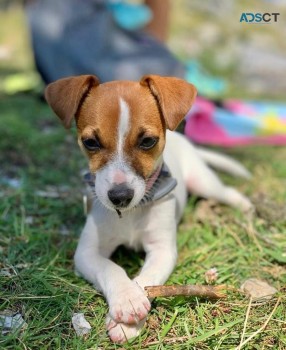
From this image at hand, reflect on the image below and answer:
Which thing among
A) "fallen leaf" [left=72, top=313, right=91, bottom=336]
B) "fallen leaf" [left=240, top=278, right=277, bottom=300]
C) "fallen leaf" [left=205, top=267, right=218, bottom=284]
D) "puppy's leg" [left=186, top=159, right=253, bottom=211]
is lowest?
"puppy's leg" [left=186, top=159, right=253, bottom=211]

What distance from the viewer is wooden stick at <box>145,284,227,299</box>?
9.25 feet

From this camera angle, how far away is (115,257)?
11.8ft

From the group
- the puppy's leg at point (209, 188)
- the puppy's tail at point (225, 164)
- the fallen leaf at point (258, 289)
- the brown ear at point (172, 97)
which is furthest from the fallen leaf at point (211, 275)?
the puppy's tail at point (225, 164)

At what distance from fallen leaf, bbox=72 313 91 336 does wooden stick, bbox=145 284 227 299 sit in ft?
1.25

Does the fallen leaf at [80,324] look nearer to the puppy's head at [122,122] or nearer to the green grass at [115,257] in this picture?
the green grass at [115,257]

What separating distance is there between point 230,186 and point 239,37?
30.0 ft

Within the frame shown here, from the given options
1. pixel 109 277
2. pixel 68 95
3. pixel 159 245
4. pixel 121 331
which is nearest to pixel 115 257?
pixel 159 245

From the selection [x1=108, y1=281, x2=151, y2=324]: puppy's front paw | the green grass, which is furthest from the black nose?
the green grass

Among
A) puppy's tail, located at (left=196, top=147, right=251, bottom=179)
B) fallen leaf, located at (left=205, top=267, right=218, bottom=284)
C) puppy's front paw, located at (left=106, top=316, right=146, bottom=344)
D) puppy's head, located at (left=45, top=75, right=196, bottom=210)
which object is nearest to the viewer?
puppy's front paw, located at (left=106, top=316, right=146, bottom=344)

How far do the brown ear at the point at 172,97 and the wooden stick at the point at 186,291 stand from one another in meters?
0.97

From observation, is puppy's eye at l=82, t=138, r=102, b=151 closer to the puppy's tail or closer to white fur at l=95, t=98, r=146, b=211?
white fur at l=95, t=98, r=146, b=211

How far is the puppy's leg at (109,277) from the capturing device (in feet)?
8.87

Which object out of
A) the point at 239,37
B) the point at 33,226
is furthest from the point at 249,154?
the point at 239,37

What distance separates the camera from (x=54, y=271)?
131 inches
